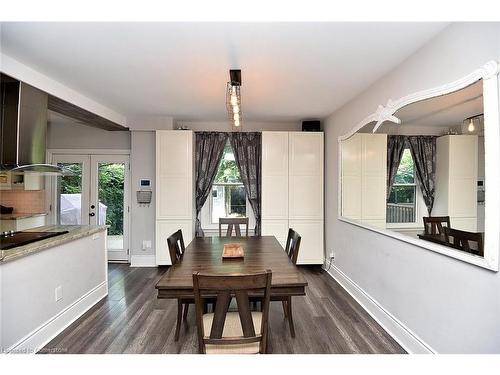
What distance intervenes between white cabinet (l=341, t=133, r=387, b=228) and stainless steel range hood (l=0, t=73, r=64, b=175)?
→ 3.29m

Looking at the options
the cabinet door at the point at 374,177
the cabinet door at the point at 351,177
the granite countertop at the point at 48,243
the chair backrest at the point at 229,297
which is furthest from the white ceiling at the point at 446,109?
the granite countertop at the point at 48,243

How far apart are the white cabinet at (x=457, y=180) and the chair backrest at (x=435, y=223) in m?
0.03

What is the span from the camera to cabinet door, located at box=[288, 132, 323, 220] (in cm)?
434

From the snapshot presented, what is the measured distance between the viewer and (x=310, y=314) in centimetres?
274

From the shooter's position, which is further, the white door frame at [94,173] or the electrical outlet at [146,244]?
the white door frame at [94,173]

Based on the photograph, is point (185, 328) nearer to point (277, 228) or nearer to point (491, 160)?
point (277, 228)

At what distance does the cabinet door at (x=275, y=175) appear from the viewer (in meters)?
4.31

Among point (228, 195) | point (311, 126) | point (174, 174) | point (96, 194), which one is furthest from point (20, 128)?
point (311, 126)

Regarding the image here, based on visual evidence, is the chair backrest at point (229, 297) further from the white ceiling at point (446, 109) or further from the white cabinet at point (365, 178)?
the white cabinet at point (365, 178)

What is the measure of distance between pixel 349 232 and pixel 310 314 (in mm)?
1234

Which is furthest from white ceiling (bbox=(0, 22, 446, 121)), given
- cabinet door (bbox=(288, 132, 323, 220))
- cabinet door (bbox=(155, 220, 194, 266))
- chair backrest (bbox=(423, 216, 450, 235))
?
cabinet door (bbox=(155, 220, 194, 266))

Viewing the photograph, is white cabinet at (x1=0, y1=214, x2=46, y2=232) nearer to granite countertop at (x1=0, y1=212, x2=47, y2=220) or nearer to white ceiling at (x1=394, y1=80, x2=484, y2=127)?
granite countertop at (x1=0, y1=212, x2=47, y2=220)
